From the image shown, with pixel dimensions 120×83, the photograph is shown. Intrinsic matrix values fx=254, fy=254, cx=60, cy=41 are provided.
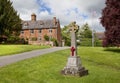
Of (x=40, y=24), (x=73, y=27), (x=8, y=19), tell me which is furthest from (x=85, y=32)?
(x=73, y=27)

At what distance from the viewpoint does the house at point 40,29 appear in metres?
84.3

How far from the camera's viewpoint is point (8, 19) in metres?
59.7

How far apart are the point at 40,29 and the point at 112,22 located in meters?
52.2

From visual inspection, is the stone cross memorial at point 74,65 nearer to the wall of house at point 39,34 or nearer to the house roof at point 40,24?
the wall of house at point 39,34

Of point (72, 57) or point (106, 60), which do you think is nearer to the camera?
point (72, 57)

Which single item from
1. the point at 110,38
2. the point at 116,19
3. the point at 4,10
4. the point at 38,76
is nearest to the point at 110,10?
the point at 116,19

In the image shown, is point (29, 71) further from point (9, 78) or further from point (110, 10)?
point (110, 10)

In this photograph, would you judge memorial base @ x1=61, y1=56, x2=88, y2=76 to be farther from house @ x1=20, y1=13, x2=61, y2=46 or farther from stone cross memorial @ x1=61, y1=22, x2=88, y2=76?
house @ x1=20, y1=13, x2=61, y2=46

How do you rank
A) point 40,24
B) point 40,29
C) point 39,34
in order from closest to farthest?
1. point 39,34
2. point 40,29
3. point 40,24

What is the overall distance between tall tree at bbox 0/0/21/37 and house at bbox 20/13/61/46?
66.7ft

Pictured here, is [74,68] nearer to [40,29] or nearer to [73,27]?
[73,27]

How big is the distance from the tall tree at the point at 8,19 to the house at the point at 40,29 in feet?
66.7

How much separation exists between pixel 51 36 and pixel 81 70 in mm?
66703

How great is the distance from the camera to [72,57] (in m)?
18.6
